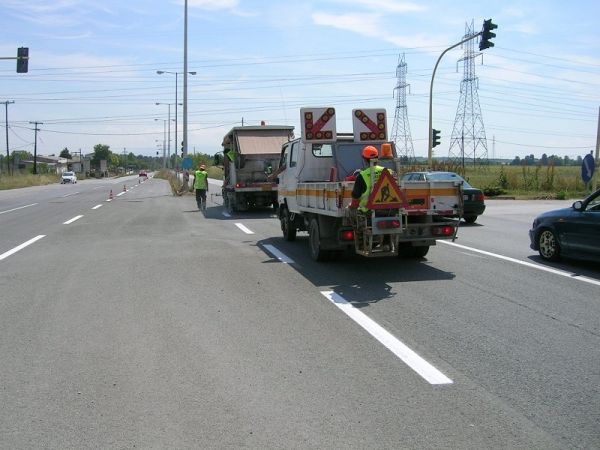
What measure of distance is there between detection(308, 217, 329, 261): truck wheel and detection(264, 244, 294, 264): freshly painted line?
44 centimetres

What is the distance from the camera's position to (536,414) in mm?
4086

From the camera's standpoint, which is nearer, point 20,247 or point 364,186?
point 364,186

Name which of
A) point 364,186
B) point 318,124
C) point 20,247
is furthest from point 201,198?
point 364,186

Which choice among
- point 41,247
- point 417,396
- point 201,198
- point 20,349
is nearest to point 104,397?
point 20,349

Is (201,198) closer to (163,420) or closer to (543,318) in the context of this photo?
(543,318)

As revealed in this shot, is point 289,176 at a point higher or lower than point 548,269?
higher

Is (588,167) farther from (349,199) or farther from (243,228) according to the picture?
(349,199)

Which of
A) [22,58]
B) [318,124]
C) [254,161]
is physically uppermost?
[22,58]

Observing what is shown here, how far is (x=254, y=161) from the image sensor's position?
22703 millimetres

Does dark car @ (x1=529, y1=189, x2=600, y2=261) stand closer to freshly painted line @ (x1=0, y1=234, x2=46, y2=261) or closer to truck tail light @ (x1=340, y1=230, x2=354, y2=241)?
truck tail light @ (x1=340, y1=230, x2=354, y2=241)

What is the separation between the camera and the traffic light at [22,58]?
2569 cm

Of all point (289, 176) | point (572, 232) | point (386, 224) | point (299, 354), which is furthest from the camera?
point (289, 176)

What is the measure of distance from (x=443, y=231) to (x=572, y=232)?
2270 mm

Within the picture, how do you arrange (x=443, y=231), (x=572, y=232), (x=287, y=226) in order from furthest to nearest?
(x=287, y=226) < (x=572, y=232) < (x=443, y=231)
